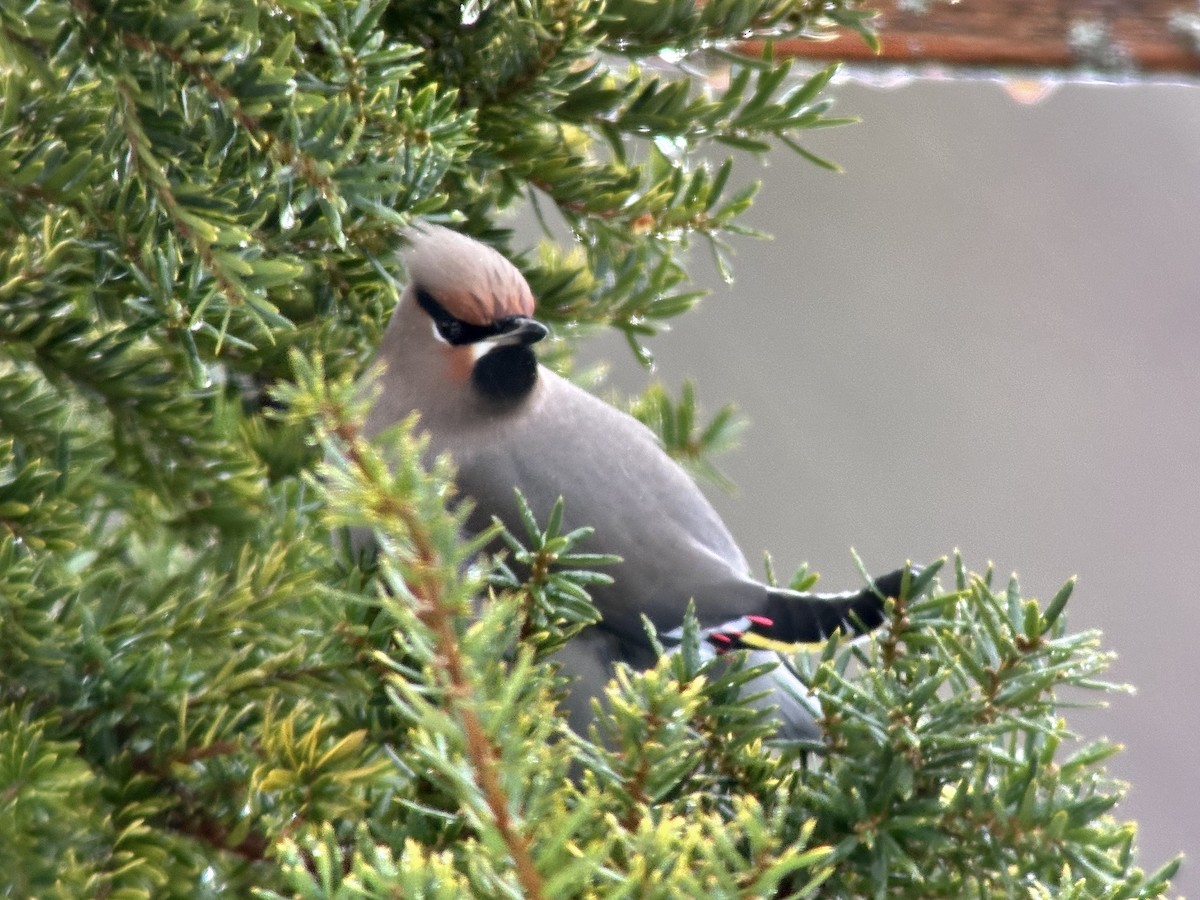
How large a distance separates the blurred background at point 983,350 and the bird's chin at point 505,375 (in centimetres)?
→ 271

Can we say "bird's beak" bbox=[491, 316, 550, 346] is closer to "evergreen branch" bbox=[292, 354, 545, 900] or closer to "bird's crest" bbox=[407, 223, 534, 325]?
"bird's crest" bbox=[407, 223, 534, 325]

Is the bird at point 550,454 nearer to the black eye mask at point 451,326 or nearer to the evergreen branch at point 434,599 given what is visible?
the black eye mask at point 451,326

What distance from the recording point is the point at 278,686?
36.2 inches

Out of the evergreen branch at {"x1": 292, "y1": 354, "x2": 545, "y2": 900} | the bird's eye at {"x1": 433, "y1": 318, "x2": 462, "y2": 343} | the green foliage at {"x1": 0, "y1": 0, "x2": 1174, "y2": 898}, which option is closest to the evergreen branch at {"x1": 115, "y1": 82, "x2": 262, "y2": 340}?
the green foliage at {"x1": 0, "y1": 0, "x2": 1174, "y2": 898}

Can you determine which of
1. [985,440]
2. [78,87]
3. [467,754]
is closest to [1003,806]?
[467,754]

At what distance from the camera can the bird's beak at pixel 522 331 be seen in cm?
117

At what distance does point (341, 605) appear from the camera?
2.94 feet

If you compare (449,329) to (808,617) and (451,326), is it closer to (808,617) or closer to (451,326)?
(451,326)

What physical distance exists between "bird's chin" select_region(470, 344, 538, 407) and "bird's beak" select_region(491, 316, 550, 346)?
0.05 m

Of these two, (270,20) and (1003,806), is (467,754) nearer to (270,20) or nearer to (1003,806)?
(1003,806)

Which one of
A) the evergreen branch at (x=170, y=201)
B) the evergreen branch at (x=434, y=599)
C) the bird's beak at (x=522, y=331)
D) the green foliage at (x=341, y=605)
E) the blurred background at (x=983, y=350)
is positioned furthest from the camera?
the blurred background at (x=983, y=350)

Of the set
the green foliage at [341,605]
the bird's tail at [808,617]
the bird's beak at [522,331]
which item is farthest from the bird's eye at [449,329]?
the bird's tail at [808,617]

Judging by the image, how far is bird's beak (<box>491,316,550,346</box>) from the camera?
3.83ft

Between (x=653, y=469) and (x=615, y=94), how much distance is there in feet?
1.28
